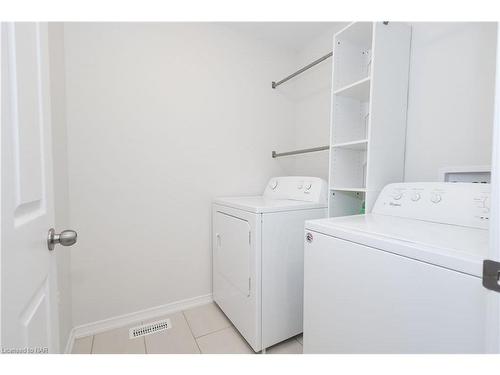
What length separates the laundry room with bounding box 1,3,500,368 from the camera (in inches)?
24.2

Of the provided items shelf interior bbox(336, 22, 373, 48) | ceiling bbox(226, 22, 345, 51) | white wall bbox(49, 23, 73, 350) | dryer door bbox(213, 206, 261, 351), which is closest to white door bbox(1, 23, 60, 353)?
white wall bbox(49, 23, 73, 350)

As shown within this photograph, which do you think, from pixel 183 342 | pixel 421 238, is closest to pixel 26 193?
pixel 421 238

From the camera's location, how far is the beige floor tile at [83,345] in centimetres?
146

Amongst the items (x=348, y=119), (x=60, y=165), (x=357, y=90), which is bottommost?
(x=60, y=165)

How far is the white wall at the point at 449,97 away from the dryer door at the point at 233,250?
114 cm

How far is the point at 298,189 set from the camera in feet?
5.89

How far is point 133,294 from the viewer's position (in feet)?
5.73

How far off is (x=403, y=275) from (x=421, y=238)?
0.48 feet

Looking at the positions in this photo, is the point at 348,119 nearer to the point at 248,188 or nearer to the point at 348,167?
the point at 348,167

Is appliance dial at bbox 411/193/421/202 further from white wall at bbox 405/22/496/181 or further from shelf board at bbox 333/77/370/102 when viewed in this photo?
shelf board at bbox 333/77/370/102

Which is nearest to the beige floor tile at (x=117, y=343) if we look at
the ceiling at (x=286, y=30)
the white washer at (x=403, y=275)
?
the white washer at (x=403, y=275)
